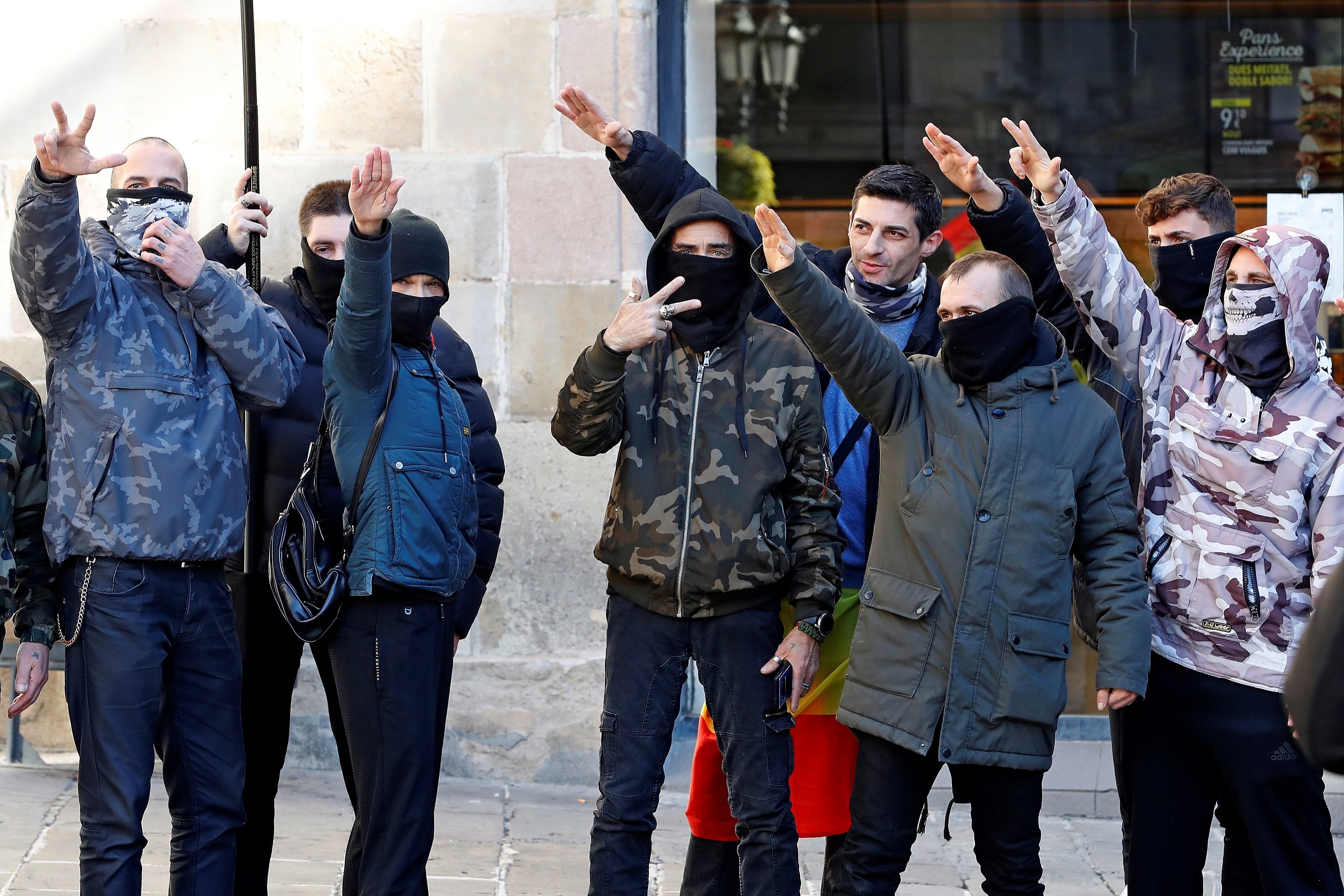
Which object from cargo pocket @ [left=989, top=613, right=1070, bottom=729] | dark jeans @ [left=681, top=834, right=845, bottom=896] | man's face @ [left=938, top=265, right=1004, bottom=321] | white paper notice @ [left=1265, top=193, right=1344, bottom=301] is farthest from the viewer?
white paper notice @ [left=1265, top=193, right=1344, bottom=301]

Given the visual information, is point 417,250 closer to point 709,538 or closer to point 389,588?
point 389,588

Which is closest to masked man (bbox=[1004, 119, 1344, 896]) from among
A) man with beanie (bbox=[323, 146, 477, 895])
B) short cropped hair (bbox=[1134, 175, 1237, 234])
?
short cropped hair (bbox=[1134, 175, 1237, 234])

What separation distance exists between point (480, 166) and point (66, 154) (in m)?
2.32

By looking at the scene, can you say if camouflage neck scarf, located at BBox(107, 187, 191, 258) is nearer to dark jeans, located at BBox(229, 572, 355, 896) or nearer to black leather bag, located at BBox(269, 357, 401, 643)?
black leather bag, located at BBox(269, 357, 401, 643)

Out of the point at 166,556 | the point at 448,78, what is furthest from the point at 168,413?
the point at 448,78

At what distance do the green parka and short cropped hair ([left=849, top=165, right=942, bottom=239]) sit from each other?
0.57m

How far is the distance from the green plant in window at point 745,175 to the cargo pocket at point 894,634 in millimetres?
2798

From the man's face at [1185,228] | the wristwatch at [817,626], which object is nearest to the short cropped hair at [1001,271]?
the man's face at [1185,228]

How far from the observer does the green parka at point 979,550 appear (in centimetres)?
326

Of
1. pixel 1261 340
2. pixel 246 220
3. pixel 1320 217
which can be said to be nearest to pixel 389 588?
pixel 246 220

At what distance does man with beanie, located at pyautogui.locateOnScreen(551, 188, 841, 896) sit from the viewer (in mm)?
3418

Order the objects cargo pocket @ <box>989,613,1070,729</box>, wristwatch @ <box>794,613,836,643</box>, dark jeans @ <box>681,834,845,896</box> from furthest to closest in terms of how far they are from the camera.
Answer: dark jeans @ <box>681,834,845,896</box>
wristwatch @ <box>794,613,836,643</box>
cargo pocket @ <box>989,613,1070,729</box>

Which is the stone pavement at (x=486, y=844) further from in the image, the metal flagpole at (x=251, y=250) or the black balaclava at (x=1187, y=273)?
the black balaclava at (x=1187, y=273)

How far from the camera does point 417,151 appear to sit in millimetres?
5395
